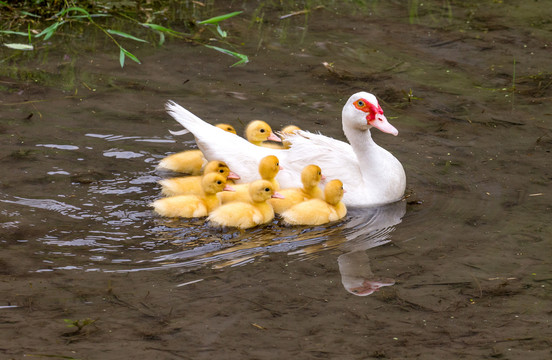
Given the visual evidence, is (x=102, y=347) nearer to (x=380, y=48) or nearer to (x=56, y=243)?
(x=56, y=243)

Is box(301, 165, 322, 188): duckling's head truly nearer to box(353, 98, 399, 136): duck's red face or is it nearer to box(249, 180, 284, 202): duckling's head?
box(249, 180, 284, 202): duckling's head

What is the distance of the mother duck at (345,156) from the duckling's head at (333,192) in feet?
1.00

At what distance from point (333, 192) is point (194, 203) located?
0.93 meters

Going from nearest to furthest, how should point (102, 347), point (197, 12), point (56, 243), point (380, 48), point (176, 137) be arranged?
1. point (102, 347)
2. point (56, 243)
3. point (176, 137)
4. point (380, 48)
5. point (197, 12)

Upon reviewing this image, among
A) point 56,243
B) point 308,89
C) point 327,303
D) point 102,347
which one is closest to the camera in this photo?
point 102,347

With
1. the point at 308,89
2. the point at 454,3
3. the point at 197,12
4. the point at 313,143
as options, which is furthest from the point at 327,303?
the point at 454,3

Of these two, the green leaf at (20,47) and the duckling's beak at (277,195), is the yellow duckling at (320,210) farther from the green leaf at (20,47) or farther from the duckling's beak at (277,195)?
the green leaf at (20,47)

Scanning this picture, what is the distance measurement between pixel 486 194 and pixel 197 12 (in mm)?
4680

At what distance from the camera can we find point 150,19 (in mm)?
8859

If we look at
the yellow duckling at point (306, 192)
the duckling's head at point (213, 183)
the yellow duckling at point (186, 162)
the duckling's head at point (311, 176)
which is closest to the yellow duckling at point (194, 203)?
the duckling's head at point (213, 183)

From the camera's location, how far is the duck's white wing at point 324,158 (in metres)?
5.87

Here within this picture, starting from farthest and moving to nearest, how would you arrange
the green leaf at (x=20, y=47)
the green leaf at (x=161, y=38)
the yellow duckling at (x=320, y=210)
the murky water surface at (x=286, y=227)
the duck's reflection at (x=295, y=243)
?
the green leaf at (x=20, y=47)
the green leaf at (x=161, y=38)
the yellow duckling at (x=320, y=210)
the duck's reflection at (x=295, y=243)
the murky water surface at (x=286, y=227)

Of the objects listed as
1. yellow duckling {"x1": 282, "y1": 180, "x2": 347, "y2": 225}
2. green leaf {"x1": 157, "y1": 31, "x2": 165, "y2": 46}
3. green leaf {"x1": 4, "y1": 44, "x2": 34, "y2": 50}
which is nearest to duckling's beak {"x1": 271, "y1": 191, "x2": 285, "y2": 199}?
yellow duckling {"x1": 282, "y1": 180, "x2": 347, "y2": 225}

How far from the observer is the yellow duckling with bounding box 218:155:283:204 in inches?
220
